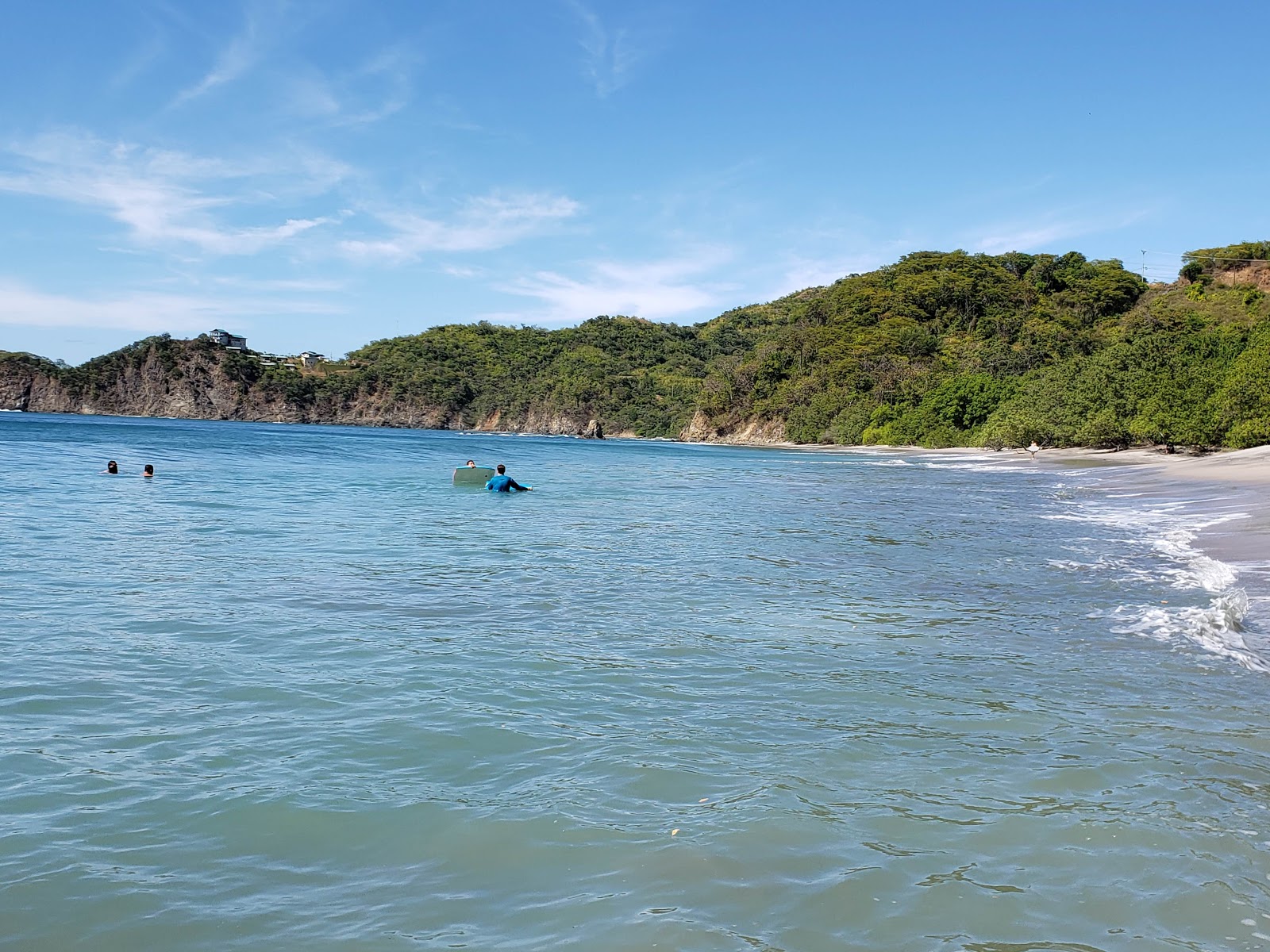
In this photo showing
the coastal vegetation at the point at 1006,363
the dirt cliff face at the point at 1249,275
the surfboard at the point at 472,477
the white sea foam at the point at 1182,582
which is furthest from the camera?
the dirt cliff face at the point at 1249,275

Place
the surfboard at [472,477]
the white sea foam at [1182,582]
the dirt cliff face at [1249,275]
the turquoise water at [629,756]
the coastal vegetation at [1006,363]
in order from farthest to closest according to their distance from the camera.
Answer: the dirt cliff face at [1249,275], the coastal vegetation at [1006,363], the surfboard at [472,477], the white sea foam at [1182,582], the turquoise water at [629,756]

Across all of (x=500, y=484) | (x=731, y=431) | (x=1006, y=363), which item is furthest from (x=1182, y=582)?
(x=731, y=431)

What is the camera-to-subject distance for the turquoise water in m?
3.95

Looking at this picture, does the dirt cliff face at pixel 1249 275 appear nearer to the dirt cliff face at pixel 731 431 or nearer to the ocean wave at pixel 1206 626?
the dirt cliff face at pixel 731 431

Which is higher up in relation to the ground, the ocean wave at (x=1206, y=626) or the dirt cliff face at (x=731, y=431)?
the dirt cliff face at (x=731, y=431)

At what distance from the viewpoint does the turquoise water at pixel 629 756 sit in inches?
156

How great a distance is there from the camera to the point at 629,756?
5.79 meters

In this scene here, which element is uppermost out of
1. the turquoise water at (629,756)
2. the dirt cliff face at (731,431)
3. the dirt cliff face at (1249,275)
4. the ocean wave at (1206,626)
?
the dirt cliff face at (1249,275)

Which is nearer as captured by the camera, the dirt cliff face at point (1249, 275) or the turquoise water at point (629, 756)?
the turquoise water at point (629, 756)

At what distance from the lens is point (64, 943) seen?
3.68m

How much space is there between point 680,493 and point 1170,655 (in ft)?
79.0

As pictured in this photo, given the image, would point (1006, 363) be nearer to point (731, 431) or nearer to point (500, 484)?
point (731, 431)

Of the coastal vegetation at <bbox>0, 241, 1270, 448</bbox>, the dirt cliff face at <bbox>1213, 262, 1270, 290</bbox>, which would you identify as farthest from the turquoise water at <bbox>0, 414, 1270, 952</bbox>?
the dirt cliff face at <bbox>1213, 262, 1270, 290</bbox>

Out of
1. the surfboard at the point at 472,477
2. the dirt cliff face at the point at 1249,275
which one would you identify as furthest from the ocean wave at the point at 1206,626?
the dirt cliff face at the point at 1249,275
